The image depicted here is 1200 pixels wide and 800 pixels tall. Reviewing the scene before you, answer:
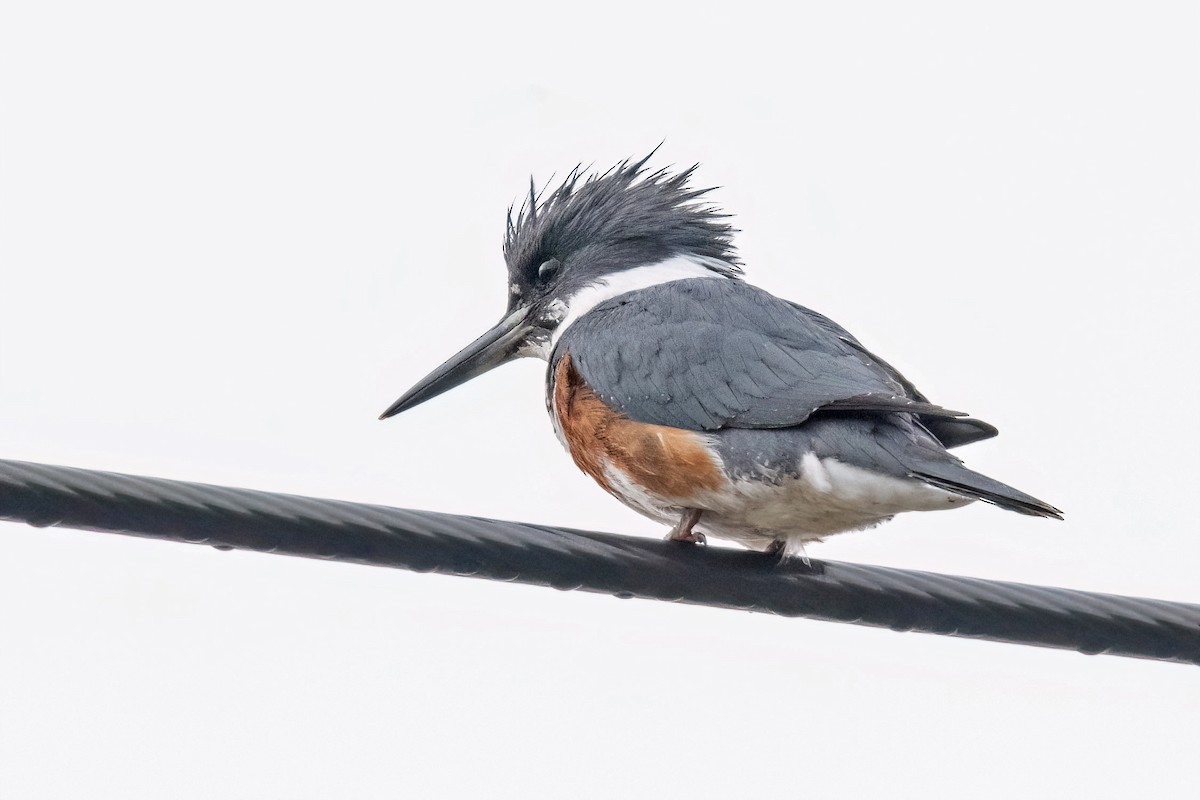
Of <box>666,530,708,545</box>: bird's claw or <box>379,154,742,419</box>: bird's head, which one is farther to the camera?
<box>379,154,742,419</box>: bird's head

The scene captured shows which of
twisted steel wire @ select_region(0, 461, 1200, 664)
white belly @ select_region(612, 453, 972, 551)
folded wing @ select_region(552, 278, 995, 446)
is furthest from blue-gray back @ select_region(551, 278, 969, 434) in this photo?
twisted steel wire @ select_region(0, 461, 1200, 664)

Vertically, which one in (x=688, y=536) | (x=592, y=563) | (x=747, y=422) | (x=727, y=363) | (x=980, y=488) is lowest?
(x=592, y=563)

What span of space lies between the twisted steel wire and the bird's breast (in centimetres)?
37

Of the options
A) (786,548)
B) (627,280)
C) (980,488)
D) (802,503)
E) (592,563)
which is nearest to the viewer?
(592,563)

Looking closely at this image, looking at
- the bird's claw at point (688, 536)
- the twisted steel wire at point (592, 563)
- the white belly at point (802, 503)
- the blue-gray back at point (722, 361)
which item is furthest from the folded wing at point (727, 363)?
the twisted steel wire at point (592, 563)

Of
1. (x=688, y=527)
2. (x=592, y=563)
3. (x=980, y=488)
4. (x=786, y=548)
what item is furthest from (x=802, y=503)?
(x=592, y=563)

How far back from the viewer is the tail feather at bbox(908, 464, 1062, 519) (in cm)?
285

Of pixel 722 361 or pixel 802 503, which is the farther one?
pixel 722 361

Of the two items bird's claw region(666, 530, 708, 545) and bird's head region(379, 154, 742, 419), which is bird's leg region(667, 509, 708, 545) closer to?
bird's claw region(666, 530, 708, 545)

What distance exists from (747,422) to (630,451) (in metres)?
0.31

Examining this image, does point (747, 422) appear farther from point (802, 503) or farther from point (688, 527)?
point (688, 527)

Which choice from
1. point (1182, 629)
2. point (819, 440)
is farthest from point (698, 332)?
point (1182, 629)

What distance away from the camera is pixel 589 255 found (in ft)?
15.4

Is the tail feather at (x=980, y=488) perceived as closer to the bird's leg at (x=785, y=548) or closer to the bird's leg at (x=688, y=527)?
the bird's leg at (x=785, y=548)
